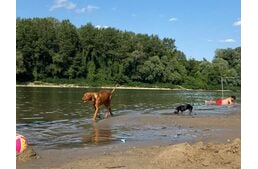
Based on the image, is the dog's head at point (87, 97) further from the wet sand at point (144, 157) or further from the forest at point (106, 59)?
the forest at point (106, 59)

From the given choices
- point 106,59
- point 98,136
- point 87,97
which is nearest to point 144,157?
point 98,136

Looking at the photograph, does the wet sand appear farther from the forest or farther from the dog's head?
the forest

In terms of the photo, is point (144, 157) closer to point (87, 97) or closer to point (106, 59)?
point (87, 97)

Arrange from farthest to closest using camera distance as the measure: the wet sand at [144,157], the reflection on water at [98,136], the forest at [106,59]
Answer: the forest at [106,59], the reflection on water at [98,136], the wet sand at [144,157]

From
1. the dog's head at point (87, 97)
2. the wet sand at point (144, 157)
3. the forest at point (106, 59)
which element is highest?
the forest at point (106, 59)

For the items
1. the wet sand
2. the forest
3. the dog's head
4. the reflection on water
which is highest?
the forest

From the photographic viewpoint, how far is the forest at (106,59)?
313 ft

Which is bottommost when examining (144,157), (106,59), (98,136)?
(98,136)

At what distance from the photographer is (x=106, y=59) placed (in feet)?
365

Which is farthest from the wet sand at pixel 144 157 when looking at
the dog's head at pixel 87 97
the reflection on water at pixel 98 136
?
the dog's head at pixel 87 97

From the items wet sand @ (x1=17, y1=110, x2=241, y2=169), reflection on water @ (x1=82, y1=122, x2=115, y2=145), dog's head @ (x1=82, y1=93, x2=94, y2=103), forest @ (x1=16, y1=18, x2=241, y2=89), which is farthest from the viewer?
forest @ (x1=16, y1=18, x2=241, y2=89)

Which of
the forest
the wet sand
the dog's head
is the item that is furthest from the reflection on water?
the forest

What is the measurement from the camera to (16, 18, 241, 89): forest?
313ft
